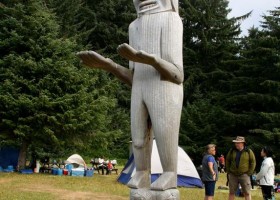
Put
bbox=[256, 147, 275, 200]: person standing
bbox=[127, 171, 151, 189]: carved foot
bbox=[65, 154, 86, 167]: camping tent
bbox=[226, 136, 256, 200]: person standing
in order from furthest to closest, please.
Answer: bbox=[65, 154, 86, 167]: camping tent, bbox=[256, 147, 275, 200]: person standing, bbox=[226, 136, 256, 200]: person standing, bbox=[127, 171, 151, 189]: carved foot

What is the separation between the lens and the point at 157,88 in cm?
377

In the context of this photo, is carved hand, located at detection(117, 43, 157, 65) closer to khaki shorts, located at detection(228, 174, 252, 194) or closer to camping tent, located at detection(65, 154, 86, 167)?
khaki shorts, located at detection(228, 174, 252, 194)

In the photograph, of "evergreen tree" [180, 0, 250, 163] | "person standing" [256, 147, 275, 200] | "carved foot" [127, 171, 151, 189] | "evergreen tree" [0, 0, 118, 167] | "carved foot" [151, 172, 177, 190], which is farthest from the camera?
"evergreen tree" [180, 0, 250, 163]

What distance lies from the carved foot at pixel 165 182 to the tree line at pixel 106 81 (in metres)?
13.6

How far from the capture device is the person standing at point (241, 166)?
303 inches

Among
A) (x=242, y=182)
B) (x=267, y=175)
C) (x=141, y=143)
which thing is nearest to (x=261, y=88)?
(x=267, y=175)

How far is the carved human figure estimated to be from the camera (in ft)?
12.2

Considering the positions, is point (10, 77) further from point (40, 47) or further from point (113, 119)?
point (113, 119)

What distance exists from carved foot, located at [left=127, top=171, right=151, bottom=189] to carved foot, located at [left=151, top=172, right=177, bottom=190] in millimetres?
130

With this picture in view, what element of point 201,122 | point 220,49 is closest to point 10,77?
point 201,122

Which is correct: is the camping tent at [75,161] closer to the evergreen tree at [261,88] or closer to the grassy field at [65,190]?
the grassy field at [65,190]

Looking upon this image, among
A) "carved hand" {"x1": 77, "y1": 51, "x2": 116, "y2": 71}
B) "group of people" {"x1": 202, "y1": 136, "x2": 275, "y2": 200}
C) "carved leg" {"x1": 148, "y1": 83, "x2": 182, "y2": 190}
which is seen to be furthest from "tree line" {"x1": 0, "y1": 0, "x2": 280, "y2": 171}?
"carved leg" {"x1": 148, "y1": 83, "x2": 182, "y2": 190}

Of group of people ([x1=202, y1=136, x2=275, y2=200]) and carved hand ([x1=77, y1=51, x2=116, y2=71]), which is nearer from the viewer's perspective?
carved hand ([x1=77, y1=51, x2=116, y2=71])

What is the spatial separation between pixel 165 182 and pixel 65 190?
30.4 ft
